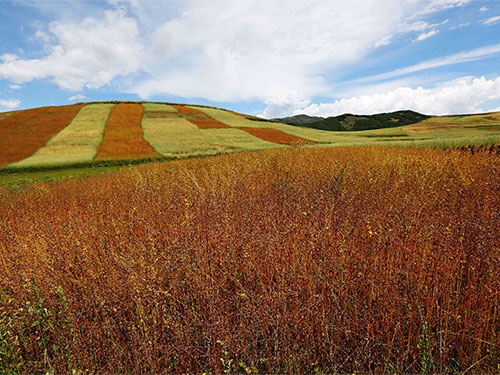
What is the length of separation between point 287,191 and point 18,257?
15.9 feet

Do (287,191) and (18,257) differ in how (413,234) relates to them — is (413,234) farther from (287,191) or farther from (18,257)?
(18,257)

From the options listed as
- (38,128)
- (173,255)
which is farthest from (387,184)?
(38,128)

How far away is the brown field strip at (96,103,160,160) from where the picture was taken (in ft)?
76.9

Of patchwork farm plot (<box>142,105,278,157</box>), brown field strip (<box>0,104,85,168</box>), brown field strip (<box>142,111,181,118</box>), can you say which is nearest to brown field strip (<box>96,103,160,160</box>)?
patchwork farm plot (<box>142,105,278,157</box>)

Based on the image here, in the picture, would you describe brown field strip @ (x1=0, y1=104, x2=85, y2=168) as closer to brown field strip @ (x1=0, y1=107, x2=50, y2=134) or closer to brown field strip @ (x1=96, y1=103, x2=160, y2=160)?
brown field strip @ (x1=0, y1=107, x2=50, y2=134)

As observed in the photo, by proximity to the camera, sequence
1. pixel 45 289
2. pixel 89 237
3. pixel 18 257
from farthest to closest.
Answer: pixel 89 237
pixel 18 257
pixel 45 289

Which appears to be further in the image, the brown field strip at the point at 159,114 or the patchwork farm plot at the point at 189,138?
the brown field strip at the point at 159,114

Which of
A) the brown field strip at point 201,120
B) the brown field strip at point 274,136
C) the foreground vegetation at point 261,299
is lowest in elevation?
the foreground vegetation at point 261,299

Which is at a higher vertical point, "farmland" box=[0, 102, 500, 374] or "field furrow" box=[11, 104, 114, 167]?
"field furrow" box=[11, 104, 114, 167]

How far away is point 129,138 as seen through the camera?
30.1 m

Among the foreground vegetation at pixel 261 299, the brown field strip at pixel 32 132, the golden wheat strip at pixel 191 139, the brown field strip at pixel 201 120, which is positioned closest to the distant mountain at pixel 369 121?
the brown field strip at pixel 201 120

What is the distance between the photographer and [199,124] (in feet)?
132

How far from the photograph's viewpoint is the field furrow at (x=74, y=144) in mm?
21469

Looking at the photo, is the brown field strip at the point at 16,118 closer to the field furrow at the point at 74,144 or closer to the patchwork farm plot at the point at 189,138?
the field furrow at the point at 74,144
